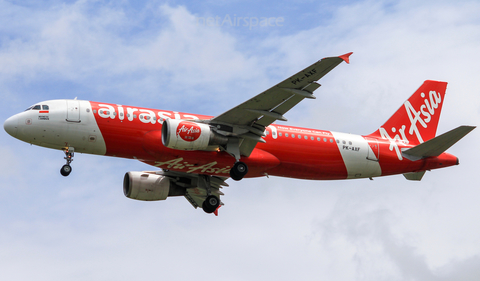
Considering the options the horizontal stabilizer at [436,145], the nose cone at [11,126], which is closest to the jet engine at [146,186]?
the nose cone at [11,126]

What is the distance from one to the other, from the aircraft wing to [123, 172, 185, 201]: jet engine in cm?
717

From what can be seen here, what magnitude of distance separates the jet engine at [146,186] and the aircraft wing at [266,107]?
23.5 ft

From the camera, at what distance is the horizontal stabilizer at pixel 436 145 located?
111 feet

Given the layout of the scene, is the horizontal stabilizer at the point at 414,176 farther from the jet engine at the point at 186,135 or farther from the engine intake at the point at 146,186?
the engine intake at the point at 146,186

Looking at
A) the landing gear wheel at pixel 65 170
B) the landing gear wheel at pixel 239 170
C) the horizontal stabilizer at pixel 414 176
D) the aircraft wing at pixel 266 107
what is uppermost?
the aircraft wing at pixel 266 107

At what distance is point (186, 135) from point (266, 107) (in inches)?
173

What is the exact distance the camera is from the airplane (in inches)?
1227

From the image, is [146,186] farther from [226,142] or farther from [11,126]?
[11,126]

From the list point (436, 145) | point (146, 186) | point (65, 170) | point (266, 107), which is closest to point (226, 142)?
point (266, 107)

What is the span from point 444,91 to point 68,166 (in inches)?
1003

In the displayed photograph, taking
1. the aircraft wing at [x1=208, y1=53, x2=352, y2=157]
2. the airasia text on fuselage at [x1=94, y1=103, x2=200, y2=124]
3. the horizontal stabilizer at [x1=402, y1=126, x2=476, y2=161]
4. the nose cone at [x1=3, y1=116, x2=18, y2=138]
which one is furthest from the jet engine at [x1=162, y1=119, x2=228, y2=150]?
the horizontal stabilizer at [x1=402, y1=126, x2=476, y2=161]

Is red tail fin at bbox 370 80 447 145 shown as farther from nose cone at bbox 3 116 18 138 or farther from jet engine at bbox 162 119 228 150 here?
nose cone at bbox 3 116 18 138

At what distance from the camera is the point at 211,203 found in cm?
3678

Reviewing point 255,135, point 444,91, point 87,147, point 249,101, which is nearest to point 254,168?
point 255,135
